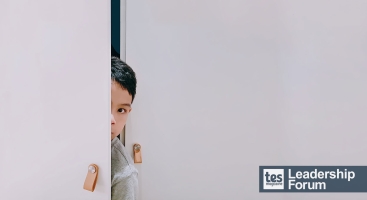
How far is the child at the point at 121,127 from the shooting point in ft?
3.18

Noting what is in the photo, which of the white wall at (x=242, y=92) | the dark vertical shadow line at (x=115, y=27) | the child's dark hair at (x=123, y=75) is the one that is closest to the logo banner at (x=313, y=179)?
the white wall at (x=242, y=92)

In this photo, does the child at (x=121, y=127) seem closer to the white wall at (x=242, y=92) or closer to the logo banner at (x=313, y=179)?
the white wall at (x=242, y=92)

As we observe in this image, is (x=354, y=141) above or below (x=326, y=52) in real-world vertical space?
below

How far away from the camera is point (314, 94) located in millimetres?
1184

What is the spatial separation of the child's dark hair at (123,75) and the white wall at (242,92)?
39 millimetres

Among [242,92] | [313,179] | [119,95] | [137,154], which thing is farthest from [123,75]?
[313,179]
